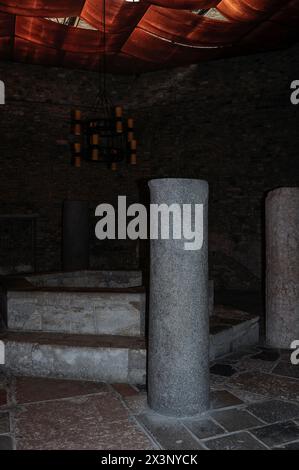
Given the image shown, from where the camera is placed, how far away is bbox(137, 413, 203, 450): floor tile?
263 cm

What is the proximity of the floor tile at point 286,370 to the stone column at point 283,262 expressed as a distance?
1.87 feet

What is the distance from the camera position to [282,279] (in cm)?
474

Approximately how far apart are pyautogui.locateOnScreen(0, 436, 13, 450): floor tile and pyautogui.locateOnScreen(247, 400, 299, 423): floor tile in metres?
1.74

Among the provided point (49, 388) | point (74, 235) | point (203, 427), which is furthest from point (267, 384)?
point (74, 235)

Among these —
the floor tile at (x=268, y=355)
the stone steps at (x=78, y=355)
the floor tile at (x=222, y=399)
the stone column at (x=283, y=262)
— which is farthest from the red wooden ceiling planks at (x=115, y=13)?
the floor tile at (x=222, y=399)

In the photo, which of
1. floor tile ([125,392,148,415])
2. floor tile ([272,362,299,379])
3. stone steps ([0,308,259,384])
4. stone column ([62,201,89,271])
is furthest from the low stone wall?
floor tile ([125,392,148,415])

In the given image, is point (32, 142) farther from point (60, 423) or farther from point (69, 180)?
point (60, 423)

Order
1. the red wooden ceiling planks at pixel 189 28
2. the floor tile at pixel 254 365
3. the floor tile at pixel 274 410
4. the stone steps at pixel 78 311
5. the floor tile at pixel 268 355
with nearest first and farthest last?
the floor tile at pixel 274 410
the floor tile at pixel 254 365
the stone steps at pixel 78 311
the floor tile at pixel 268 355
the red wooden ceiling planks at pixel 189 28

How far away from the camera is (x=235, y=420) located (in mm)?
3006

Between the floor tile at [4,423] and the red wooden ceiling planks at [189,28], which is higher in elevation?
the red wooden ceiling planks at [189,28]

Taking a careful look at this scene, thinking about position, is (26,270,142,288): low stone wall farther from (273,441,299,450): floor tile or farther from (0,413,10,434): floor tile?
(273,441,299,450): floor tile

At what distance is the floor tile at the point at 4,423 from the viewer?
112 inches

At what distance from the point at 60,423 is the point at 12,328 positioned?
1761mm

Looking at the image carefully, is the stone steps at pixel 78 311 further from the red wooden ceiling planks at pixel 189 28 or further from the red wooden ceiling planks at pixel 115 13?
the red wooden ceiling planks at pixel 189 28
